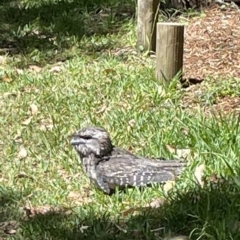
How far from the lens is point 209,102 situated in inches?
257

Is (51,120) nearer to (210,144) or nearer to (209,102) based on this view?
(209,102)

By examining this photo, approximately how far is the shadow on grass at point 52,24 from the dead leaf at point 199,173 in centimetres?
344

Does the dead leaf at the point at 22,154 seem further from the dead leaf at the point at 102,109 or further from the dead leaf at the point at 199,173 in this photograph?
the dead leaf at the point at 199,173

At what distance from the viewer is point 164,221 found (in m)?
4.62

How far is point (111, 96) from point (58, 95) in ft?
1.57

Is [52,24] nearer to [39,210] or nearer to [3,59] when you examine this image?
[3,59]

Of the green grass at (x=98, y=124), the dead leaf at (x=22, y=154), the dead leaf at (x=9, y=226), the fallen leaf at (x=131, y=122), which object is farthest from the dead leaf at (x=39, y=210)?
the fallen leaf at (x=131, y=122)

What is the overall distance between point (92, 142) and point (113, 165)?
0.80ft

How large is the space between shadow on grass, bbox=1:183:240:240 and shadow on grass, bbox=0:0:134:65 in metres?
3.58

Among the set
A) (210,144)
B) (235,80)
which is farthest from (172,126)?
(235,80)

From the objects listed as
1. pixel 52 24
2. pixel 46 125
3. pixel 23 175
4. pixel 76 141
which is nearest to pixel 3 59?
pixel 52 24

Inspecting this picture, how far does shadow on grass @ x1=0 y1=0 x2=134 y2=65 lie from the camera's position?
28.1 feet

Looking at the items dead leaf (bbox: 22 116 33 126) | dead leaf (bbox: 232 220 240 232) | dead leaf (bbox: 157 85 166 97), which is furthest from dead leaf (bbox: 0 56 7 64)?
dead leaf (bbox: 232 220 240 232)

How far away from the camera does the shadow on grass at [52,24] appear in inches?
338
